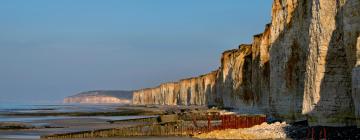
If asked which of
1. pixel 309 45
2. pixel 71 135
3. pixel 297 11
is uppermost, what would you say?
pixel 297 11

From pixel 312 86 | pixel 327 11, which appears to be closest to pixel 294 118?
pixel 312 86

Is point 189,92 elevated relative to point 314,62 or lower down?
elevated

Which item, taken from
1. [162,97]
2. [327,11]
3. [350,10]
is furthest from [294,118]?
[162,97]

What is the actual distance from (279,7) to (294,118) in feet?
33.9

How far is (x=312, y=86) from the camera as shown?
88.8ft

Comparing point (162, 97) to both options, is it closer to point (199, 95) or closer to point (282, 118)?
point (199, 95)

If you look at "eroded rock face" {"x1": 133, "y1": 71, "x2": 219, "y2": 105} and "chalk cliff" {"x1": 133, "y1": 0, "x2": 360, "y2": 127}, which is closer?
"chalk cliff" {"x1": 133, "y1": 0, "x2": 360, "y2": 127}

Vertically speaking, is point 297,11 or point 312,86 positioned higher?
point 297,11

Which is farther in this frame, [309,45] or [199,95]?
[199,95]

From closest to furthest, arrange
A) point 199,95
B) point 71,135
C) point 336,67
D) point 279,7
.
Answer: point 336,67
point 71,135
point 279,7
point 199,95

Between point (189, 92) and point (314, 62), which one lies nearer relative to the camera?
point (314, 62)

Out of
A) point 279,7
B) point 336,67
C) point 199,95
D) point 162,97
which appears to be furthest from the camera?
point 162,97

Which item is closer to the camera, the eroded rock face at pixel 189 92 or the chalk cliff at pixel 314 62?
the chalk cliff at pixel 314 62

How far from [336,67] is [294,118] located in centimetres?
668
